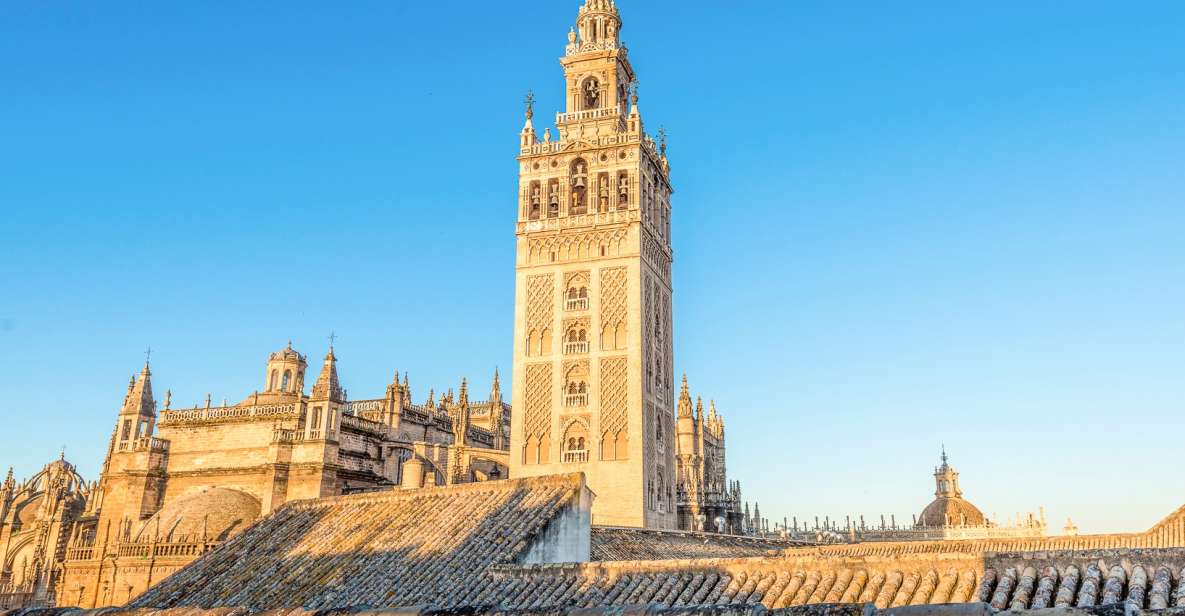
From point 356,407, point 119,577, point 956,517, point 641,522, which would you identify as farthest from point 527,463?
point 956,517

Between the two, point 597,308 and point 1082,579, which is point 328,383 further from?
point 1082,579

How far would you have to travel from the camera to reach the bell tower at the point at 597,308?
36188 mm

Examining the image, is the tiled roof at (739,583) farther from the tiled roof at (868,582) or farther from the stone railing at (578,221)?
the stone railing at (578,221)

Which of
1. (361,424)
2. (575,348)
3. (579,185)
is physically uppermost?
(579,185)

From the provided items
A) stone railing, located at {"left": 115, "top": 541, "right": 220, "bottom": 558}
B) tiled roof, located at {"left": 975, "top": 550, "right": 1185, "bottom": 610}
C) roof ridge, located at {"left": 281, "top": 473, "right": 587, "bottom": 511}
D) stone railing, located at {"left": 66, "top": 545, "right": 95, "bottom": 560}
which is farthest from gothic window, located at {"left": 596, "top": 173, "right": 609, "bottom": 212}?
tiled roof, located at {"left": 975, "top": 550, "right": 1185, "bottom": 610}

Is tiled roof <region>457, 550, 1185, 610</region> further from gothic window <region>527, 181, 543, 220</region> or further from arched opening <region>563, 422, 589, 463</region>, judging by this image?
gothic window <region>527, 181, 543, 220</region>

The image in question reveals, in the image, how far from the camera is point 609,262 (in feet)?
124

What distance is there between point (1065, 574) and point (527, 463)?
28484mm

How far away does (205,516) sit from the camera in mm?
34156

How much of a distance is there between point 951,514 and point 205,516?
5417 cm

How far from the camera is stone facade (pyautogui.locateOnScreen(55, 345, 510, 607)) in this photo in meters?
33.8

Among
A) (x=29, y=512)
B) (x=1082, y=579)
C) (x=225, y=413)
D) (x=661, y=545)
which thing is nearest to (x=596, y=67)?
(x=225, y=413)

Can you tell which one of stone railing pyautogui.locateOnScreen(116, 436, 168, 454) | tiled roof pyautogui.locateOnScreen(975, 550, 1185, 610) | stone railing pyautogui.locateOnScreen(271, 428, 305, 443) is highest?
stone railing pyautogui.locateOnScreen(116, 436, 168, 454)

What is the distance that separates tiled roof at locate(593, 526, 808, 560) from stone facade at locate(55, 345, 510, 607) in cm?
923
